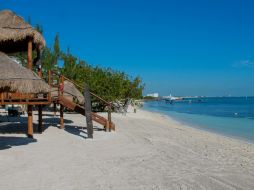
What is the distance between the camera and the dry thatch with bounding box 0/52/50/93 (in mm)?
8156

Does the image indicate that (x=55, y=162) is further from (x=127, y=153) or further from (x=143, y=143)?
(x=143, y=143)

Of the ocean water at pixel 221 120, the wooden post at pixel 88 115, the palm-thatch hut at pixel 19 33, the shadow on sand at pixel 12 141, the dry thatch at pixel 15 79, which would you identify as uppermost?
the palm-thatch hut at pixel 19 33

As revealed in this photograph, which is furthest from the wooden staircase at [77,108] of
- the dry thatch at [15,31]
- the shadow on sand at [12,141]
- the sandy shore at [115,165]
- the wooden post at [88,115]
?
the shadow on sand at [12,141]

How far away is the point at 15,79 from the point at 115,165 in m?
3.10

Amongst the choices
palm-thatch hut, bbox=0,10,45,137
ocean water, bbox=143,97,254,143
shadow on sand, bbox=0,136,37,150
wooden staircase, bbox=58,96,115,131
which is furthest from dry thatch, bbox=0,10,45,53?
ocean water, bbox=143,97,254,143

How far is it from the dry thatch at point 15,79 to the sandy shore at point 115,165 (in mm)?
1725

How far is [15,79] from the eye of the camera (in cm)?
831

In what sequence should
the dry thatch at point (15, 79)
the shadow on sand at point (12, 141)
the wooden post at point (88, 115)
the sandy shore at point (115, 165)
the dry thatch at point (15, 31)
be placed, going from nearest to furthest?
the sandy shore at point (115, 165) < the dry thatch at point (15, 79) < the shadow on sand at point (12, 141) < the dry thatch at point (15, 31) < the wooden post at point (88, 115)

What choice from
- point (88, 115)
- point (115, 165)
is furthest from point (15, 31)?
point (115, 165)

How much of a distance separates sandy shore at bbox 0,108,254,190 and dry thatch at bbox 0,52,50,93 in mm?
1725

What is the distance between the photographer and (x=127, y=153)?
9.95m

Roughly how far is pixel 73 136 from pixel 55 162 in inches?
182

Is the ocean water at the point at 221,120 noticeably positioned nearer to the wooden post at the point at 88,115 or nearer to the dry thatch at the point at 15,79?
the wooden post at the point at 88,115

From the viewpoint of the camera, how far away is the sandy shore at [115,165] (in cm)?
679
